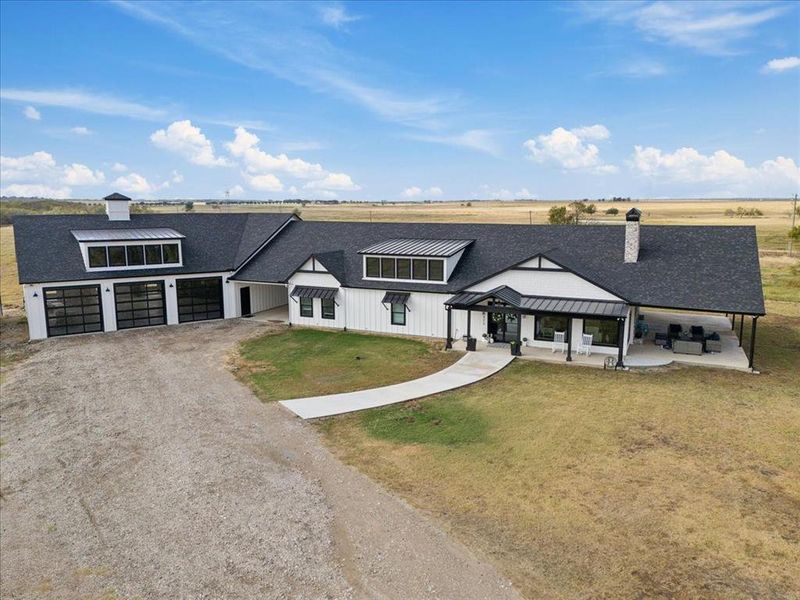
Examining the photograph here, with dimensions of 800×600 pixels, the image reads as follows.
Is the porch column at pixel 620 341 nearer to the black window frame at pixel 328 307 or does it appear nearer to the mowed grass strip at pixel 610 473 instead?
the mowed grass strip at pixel 610 473

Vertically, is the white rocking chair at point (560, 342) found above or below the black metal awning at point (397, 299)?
below

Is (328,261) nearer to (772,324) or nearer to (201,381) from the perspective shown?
(201,381)

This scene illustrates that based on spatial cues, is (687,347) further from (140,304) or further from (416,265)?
(140,304)

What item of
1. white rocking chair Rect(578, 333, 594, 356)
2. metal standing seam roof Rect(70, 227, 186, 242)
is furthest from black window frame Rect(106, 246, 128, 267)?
white rocking chair Rect(578, 333, 594, 356)

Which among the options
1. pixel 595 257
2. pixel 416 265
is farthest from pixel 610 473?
pixel 416 265

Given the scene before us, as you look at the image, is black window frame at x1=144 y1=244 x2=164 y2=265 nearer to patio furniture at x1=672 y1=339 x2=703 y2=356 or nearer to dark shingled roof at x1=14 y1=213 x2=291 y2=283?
dark shingled roof at x1=14 y1=213 x2=291 y2=283

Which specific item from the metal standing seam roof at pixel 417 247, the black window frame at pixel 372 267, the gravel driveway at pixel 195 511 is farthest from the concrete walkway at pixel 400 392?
the black window frame at pixel 372 267
